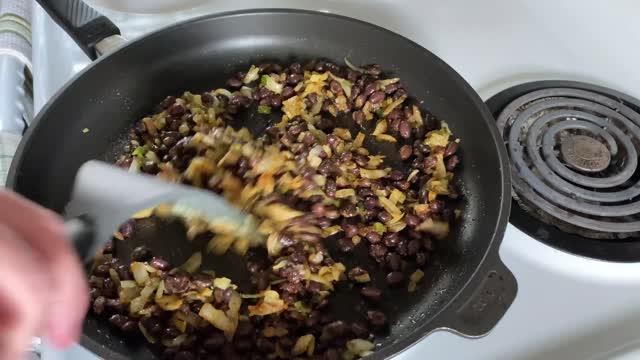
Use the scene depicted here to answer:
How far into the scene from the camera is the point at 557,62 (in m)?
0.92

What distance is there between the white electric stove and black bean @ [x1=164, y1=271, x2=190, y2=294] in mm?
125

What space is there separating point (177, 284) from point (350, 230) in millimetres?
228

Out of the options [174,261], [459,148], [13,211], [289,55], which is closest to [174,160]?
[174,261]

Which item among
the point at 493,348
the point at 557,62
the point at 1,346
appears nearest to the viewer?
the point at 1,346

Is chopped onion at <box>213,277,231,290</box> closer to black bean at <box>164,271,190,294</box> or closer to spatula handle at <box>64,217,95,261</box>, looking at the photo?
black bean at <box>164,271,190,294</box>

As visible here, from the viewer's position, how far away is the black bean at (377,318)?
695mm

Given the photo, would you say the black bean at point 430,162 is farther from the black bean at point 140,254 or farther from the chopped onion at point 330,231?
the black bean at point 140,254

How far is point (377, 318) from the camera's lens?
70 centimetres

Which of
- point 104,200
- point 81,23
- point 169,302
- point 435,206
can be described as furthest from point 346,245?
point 81,23

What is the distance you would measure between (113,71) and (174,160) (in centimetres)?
16

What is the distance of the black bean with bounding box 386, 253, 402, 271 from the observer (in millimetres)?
748

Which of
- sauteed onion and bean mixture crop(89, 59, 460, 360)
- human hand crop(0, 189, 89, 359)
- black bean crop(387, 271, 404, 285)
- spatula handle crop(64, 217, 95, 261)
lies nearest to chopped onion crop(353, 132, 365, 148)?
sauteed onion and bean mixture crop(89, 59, 460, 360)

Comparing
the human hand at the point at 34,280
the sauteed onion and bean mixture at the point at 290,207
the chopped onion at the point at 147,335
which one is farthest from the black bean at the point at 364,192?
the human hand at the point at 34,280

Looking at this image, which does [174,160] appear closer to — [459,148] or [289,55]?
[289,55]
